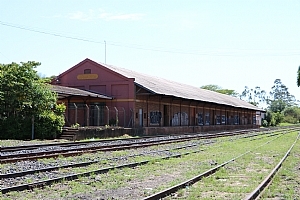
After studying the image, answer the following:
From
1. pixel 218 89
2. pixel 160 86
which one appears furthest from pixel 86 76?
pixel 218 89

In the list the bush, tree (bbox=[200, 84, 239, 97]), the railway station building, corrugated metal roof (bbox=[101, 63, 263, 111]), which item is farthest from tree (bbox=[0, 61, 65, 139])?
tree (bbox=[200, 84, 239, 97])

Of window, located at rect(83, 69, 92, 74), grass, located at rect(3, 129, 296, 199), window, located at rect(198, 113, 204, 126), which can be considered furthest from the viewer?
window, located at rect(198, 113, 204, 126)

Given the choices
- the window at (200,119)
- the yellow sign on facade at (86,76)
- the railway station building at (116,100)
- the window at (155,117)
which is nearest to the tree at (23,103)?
the railway station building at (116,100)

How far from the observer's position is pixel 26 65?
26.2m

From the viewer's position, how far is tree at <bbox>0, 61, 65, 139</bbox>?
83.4 feet

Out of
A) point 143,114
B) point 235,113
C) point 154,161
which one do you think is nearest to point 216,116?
point 235,113

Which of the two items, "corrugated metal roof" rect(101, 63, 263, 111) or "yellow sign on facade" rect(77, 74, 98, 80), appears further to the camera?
"yellow sign on facade" rect(77, 74, 98, 80)

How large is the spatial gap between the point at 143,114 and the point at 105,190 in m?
30.1

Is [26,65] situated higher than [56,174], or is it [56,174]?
[26,65]

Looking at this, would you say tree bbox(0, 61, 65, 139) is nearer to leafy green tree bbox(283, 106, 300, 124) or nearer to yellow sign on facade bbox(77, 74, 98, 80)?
yellow sign on facade bbox(77, 74, 98, 80)

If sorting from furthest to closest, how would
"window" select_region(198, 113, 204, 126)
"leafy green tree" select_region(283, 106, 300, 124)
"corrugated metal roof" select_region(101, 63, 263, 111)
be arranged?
1. "leafy green tree" select_region(283, 106, 300, 124)
2. "window" select_region(198, 113, 204, 126)
3. "corrugated metal roof" select_region(101, 63, 263, 111)

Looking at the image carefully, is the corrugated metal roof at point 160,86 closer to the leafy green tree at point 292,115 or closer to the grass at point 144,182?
the grass at point 144,182

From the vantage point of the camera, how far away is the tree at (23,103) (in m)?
25.4

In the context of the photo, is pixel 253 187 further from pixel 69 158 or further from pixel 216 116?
pixel 216 116
